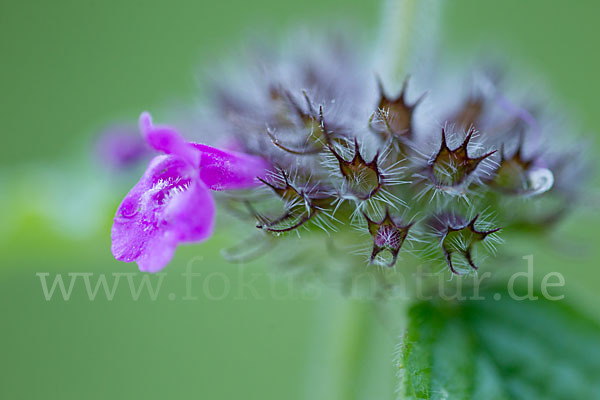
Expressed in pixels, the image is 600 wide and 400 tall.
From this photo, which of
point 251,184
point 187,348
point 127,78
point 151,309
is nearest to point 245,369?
point 187,348

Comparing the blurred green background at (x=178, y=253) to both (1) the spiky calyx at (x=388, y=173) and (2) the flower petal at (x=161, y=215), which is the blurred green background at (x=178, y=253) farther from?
(2) the flower petal at (x=161, y=215)

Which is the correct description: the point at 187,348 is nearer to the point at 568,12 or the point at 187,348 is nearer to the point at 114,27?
the point at 114,27

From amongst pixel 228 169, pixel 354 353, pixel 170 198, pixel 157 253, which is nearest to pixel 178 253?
pixel 354 353

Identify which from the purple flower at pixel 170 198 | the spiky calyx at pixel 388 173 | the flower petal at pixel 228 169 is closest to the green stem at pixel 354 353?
the spiky calyx at pixel 388 173

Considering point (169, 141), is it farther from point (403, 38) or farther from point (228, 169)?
point (403, 38)

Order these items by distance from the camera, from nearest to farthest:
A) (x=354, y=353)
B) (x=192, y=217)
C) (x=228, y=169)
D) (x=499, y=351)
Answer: (x=192, y=217), (x=228, y=169), (x=499, y=351), (x=354, y=353)
